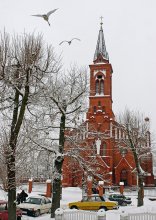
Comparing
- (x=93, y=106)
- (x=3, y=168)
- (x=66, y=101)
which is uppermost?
(x=93, y=106)

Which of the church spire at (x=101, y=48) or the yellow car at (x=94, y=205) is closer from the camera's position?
the yellow car at (x=94, y=205)

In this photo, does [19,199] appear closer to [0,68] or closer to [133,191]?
[0,68]

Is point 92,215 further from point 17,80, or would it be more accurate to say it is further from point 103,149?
point 103,149

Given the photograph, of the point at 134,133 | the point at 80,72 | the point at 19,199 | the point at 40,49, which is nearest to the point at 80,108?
the point at 80,72

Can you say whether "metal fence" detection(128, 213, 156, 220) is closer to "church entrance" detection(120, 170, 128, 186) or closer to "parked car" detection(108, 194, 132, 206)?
"parked car" detection(108, 194, 132, 206)

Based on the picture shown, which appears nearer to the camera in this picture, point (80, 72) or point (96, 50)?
point (80, 72)

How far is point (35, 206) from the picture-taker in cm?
2362

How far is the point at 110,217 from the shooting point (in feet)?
69.7

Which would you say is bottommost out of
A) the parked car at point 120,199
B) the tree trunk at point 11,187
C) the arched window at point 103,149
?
the parked car at point 120,199

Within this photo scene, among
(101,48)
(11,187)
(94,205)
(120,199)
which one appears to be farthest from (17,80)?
(101,48)

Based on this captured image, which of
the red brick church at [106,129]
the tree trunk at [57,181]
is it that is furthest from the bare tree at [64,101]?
the red brick church at [106,129]

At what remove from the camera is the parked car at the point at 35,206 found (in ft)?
76.4

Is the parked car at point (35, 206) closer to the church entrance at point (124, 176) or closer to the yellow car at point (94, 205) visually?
the yellow car at point (94, 205)

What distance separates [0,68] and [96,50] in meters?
47.6
